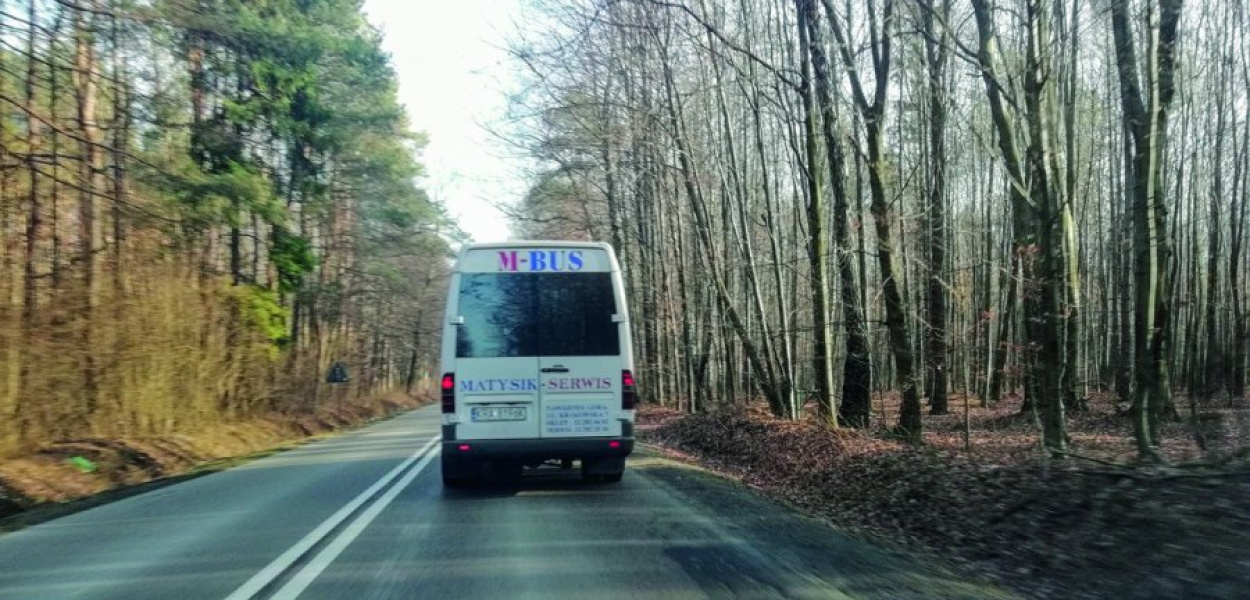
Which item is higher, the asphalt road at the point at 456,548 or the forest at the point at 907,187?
the forest at the point at 907,187

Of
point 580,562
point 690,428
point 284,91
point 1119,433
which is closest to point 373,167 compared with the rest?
point 284,91

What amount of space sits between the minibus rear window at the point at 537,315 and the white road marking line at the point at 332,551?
78.8 inches

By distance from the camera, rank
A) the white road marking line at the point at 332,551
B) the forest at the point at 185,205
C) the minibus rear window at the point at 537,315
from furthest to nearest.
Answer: the forest at the point at 185,205, the minibus rear window at the point at 537,315, the white road marking line at the point at 332,551

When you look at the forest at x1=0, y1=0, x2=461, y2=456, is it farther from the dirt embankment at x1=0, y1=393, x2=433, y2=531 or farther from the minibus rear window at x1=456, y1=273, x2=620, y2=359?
the minibus rear window at x1=456, y1=273, x2=620, y2=359

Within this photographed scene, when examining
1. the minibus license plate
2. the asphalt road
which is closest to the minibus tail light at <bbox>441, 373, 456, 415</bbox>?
the minibus license plate

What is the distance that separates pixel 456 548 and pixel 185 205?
1603 cm

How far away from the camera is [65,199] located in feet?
53.3

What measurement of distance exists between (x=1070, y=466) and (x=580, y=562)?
4.95m

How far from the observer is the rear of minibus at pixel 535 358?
33.9 ft

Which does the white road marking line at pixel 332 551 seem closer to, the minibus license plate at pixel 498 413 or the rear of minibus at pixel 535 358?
the rear of minibus at pixel 535 358

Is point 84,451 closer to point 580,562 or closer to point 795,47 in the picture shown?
point 580,562

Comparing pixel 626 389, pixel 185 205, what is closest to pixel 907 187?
pixel 626 389

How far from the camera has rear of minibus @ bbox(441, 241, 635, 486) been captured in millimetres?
10344

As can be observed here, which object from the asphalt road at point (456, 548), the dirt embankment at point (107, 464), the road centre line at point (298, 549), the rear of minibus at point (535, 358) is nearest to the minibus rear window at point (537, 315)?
the rear of minibus at point (535, 358)
